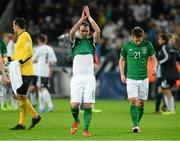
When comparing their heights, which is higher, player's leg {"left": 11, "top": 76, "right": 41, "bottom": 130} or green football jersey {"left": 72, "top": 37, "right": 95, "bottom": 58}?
green football jersey {"left": 72, "top": 37, "right": 95, "bottom": 58}

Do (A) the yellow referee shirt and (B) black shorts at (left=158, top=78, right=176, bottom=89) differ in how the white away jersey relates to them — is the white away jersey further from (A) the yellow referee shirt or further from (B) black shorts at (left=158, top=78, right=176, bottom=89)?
(A) the yellow referee shirt

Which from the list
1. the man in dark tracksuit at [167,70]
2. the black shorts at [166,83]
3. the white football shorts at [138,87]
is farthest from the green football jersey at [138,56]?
the black shorts at [166,83]

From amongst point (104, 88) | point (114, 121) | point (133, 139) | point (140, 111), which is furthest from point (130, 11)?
point (133, 139)

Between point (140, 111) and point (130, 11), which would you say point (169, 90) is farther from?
point (130, 11)

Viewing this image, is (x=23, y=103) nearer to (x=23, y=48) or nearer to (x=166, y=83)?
(x=23, y=48)

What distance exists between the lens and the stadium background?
32.5 meters

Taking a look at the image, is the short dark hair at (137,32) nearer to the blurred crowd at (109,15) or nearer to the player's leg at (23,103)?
the player's leg at (23,103)

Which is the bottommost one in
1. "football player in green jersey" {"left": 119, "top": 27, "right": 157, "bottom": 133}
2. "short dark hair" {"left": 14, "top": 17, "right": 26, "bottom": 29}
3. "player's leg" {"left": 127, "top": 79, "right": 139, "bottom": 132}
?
"player's leg" {"left": 127, "top": 79, "right": 139, "bottom": 132}

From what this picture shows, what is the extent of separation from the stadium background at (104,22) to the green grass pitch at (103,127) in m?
6.87

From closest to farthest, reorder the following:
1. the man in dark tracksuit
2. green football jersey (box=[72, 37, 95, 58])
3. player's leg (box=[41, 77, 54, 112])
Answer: green football jersey (box=[72, 37, 95, 58]) → the man in dark tracksuit → player's leg (box=[41, 77, 54, 112])

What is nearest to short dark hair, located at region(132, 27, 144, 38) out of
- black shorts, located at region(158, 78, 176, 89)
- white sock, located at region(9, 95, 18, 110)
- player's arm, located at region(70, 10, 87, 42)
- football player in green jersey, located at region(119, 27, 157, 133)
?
football player in green jersey, located at region(119, 27, 157, 133)

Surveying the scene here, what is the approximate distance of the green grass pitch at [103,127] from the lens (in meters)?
16.1

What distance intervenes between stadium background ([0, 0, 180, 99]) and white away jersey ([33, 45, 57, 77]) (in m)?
6.91

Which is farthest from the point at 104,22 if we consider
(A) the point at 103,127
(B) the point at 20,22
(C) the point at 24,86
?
(C) the point at 24,86
